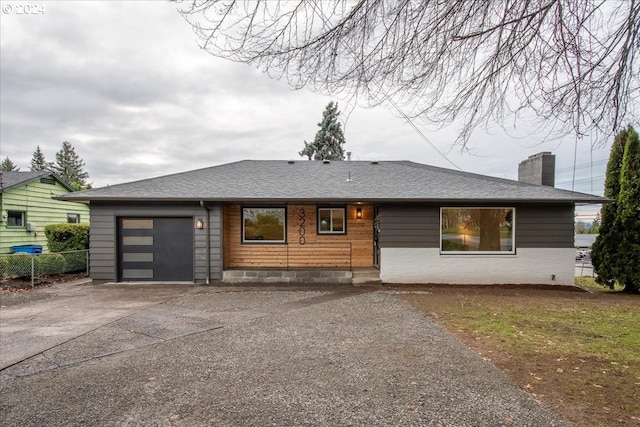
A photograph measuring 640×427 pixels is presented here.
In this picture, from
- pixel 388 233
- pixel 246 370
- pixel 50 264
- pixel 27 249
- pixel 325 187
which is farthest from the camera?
pixel 27 249

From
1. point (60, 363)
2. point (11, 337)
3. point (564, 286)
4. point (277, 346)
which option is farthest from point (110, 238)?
point (564, 286)

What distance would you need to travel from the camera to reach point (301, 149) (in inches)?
1304

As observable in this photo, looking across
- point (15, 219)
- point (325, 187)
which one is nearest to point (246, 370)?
point (325, 187)

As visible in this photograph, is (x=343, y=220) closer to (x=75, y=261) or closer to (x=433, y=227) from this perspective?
(x=433, y=227)

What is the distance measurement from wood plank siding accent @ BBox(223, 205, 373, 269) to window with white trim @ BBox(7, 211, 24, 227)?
989 centimetres

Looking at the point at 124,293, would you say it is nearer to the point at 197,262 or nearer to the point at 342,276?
the point at 197,262

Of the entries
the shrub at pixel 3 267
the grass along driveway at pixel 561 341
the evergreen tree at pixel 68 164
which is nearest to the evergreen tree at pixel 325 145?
the grass along driveway at pixel 561 341

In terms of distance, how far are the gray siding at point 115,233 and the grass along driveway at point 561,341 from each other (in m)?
5.48

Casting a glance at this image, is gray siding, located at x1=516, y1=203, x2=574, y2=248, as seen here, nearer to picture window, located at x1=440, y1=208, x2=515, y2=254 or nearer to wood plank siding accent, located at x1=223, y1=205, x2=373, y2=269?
picture window, located at x1=440, y1=208, x2=515, y2=254

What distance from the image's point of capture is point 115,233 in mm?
9305

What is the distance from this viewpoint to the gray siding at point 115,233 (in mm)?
9258

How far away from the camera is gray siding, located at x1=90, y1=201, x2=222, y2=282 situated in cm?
926

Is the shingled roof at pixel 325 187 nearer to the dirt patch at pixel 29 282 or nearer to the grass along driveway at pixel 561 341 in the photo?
the dirt patch at pixel 29 282

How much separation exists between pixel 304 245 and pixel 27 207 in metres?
12.2
